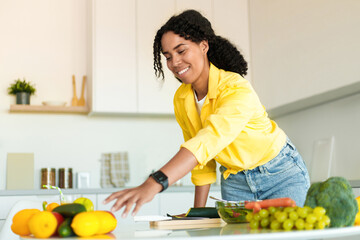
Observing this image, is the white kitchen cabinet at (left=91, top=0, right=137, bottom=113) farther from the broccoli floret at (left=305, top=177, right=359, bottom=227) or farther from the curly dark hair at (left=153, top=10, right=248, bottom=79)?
the broccoli floret at (left=305, top=177, right=359, bottom=227)

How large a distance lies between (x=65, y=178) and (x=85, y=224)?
9.81 feet

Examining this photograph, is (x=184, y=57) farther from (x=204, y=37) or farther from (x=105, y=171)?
(x=105, y=171)

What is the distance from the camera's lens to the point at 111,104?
3.89 meters

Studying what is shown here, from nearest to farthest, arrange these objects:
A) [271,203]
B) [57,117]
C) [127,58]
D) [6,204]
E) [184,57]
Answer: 1. [271,203]
2. [184,57]
3. [6,204]
4. [127,58]
5. [57,117]

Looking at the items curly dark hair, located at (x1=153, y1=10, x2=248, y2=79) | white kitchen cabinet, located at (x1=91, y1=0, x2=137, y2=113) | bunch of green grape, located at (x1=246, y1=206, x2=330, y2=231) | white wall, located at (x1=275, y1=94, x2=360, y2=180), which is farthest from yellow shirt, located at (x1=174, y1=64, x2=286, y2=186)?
white kitchen cabinet, located at (x1=91, y1=0, x2=137, y2=113)

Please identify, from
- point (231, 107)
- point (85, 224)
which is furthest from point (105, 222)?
point (231, 107)

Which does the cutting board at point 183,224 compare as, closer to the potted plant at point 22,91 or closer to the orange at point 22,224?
the orange at point 22,224

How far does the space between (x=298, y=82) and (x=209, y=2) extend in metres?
1.32

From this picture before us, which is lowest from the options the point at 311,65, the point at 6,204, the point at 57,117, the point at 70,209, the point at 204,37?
the point at 6,204

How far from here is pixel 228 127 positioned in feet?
4.33

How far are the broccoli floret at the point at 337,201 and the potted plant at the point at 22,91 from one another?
326 cm

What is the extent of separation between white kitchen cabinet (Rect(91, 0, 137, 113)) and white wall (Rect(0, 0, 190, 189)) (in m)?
0.36

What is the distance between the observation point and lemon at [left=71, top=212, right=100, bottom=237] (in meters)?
1.02

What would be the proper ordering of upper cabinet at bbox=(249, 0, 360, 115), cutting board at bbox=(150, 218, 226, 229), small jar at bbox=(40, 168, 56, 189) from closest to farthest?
1. cutting board at bbox=(150, 218, 226, 229)
2. upper cabinet at bbox=(249, 0, 360, 115)
3. small jar at bbox=(40, 168, 56, 189)
